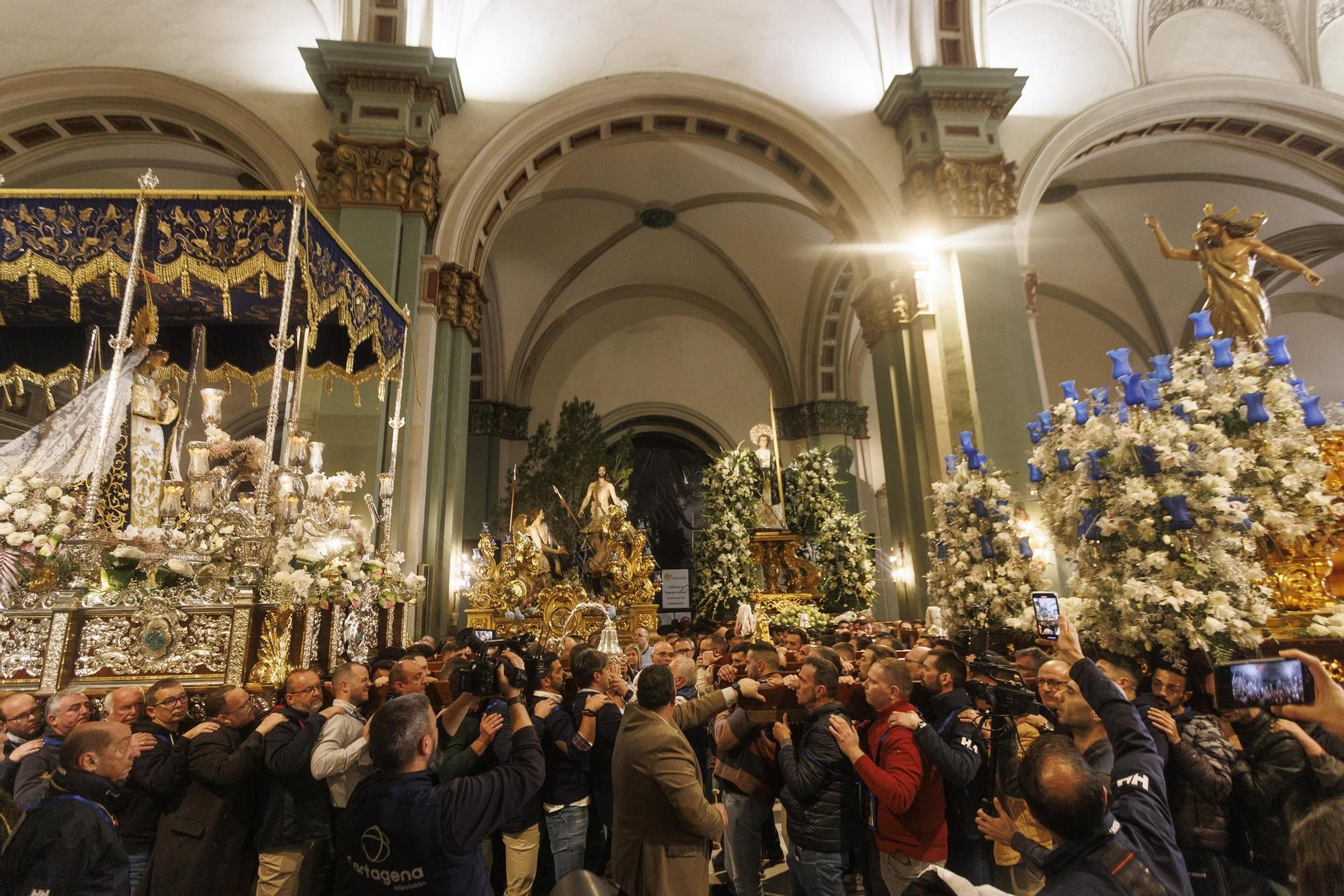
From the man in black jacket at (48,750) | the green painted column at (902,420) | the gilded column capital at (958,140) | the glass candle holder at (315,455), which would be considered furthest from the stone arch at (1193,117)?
the man in black jacket at (48,750)

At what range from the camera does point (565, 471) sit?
14.5 meters

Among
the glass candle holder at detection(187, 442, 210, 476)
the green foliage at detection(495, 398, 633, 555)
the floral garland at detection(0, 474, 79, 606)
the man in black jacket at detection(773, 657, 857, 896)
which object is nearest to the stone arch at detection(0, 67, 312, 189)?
the glass candle holder at detection(187, 442, 210, 476)

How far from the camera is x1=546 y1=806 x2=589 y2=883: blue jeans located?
3.11 metres

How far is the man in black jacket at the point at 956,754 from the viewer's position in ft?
8.08

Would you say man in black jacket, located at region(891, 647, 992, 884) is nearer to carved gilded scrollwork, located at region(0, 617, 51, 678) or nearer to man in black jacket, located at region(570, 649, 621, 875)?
man in black jacket, located at region(570, 649, 621, 875)

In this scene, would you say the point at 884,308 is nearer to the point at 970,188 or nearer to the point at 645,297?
the point at 970,188

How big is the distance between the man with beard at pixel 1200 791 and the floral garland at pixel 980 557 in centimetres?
400

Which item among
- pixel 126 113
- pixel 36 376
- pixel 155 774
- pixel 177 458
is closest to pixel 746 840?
pixel 155 774

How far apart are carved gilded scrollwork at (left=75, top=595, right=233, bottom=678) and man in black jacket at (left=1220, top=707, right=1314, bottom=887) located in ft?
15.1

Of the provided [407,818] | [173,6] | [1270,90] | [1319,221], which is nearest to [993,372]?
[1270,90]

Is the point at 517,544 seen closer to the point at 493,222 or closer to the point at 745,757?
the point at 493,222

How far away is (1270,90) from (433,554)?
12447 millimetres

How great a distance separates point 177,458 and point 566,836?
492 cm

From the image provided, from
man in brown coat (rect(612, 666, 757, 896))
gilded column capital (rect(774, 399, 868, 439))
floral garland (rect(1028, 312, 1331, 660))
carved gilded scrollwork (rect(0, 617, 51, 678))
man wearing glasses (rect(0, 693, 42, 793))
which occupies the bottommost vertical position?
man in brown coat (rect(612, 666, 757, 896))
